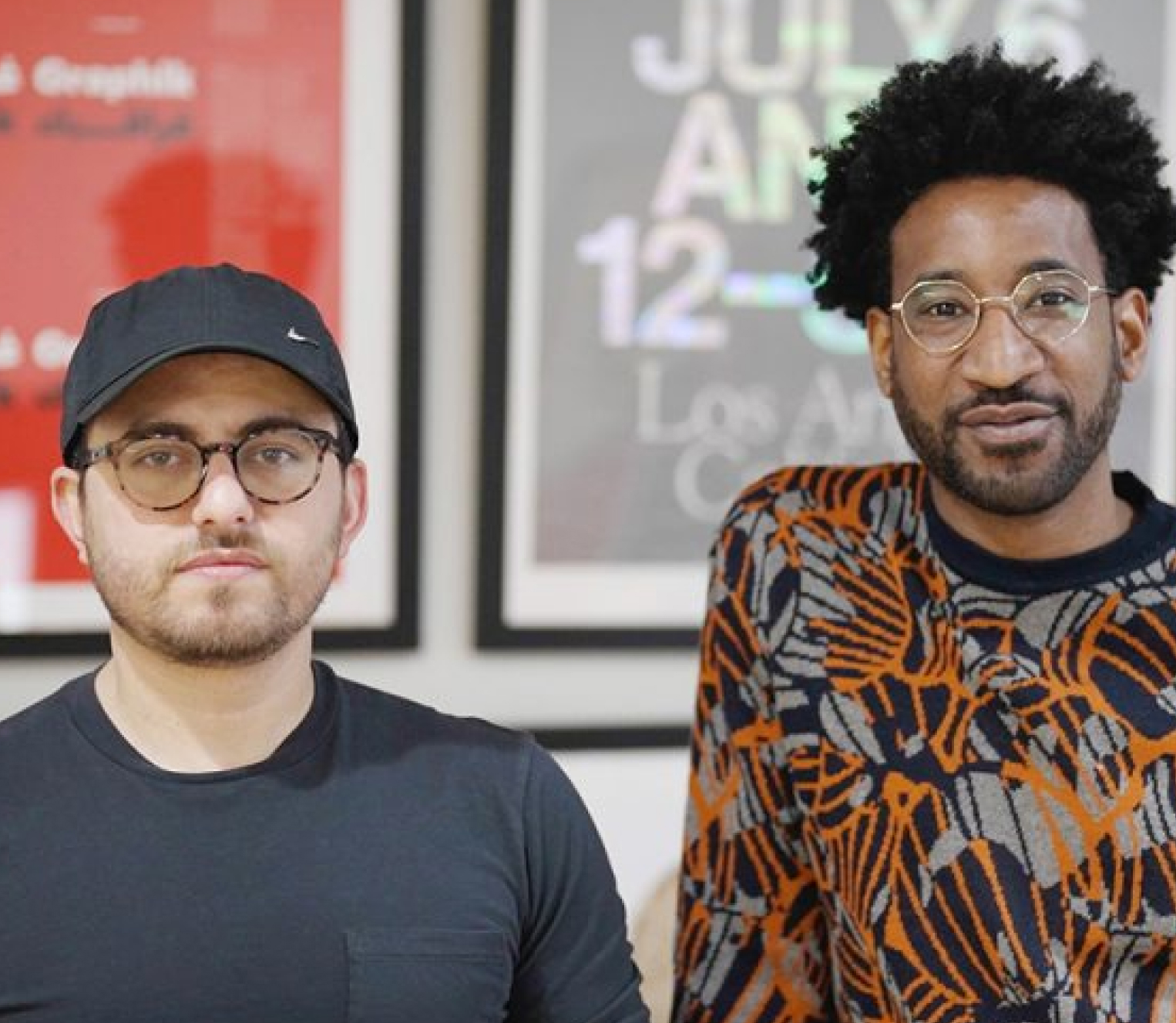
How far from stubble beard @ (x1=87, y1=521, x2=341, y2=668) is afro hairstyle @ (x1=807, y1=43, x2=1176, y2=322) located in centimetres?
65

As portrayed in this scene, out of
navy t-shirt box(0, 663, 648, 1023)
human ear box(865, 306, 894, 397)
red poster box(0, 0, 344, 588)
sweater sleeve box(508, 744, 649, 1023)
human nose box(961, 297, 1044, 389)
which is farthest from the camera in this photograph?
red poster box(0, 0, 344, 588)

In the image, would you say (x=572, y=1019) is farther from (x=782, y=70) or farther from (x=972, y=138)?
A: (x=782, y=70)

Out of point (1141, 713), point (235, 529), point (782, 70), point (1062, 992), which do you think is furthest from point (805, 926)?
point (782, 70)

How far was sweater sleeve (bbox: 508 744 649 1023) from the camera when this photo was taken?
1308 millimetres

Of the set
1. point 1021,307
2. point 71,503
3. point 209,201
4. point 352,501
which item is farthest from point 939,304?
point 209,201

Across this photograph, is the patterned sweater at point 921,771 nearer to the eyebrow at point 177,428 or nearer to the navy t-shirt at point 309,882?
the navy t-shirt at point 309,882

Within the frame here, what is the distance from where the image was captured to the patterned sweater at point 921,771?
4.57 ft

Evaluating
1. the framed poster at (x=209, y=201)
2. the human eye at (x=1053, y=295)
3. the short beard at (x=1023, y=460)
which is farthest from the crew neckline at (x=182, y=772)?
the framed poster at (x=209, y=201)

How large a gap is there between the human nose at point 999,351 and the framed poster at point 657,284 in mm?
790

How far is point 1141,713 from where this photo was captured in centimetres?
141

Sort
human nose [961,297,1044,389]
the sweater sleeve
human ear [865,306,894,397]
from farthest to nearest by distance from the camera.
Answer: human ear [865,306,894,397] → human nose [961,297,1044,389] → the sweater sleeve

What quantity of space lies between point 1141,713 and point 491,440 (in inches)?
38.1

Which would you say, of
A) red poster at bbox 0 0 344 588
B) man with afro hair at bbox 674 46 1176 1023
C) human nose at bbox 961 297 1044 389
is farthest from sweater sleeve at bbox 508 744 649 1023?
red poster at bbox 0 0 344 588

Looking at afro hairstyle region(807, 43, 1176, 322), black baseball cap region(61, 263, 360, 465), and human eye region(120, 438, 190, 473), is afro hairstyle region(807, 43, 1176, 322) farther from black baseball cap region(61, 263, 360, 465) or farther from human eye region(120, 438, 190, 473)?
human eye region(120, 438, 190, 473)
